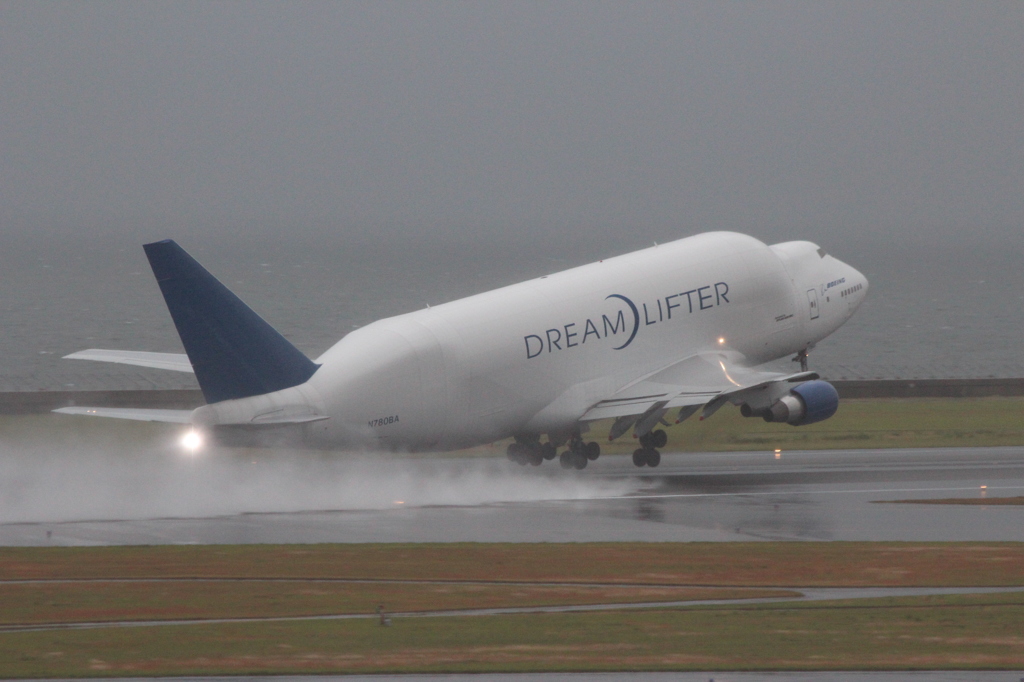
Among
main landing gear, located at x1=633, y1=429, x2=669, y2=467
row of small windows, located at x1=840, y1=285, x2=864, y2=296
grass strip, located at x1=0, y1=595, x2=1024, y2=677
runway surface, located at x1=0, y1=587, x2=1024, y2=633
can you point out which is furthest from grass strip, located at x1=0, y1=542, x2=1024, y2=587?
row of small windows, located at x1=840, y1=285, x2=864, y2=296

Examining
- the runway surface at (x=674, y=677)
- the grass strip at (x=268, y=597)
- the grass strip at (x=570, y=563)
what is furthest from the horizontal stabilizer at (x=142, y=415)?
the runway surface at (x=674, y=677)

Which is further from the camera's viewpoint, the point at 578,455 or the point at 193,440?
the point at 578,455

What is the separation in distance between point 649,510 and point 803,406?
28.2 ft

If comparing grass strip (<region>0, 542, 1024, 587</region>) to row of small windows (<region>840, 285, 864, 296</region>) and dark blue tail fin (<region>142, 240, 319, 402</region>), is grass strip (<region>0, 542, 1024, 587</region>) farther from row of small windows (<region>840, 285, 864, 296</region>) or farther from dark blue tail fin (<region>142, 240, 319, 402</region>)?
row of small windows (<region>840, 285, 864, 296</region>)

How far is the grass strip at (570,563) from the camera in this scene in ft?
84.4

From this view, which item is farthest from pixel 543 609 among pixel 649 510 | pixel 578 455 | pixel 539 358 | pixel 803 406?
pixel 803 406

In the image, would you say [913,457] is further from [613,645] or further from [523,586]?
[613,645]

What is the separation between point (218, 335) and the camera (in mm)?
31234

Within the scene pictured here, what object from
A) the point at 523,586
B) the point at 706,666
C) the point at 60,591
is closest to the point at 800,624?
the point at 706,666

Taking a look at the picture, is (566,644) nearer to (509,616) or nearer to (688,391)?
(509,616)

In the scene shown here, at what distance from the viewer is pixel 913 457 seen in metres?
44.8

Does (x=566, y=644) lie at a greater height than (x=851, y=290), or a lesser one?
lesser

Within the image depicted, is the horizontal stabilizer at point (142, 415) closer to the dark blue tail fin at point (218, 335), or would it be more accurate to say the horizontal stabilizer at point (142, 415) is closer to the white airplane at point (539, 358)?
the white airplane at point (539, 358)

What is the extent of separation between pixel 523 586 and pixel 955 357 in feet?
300
